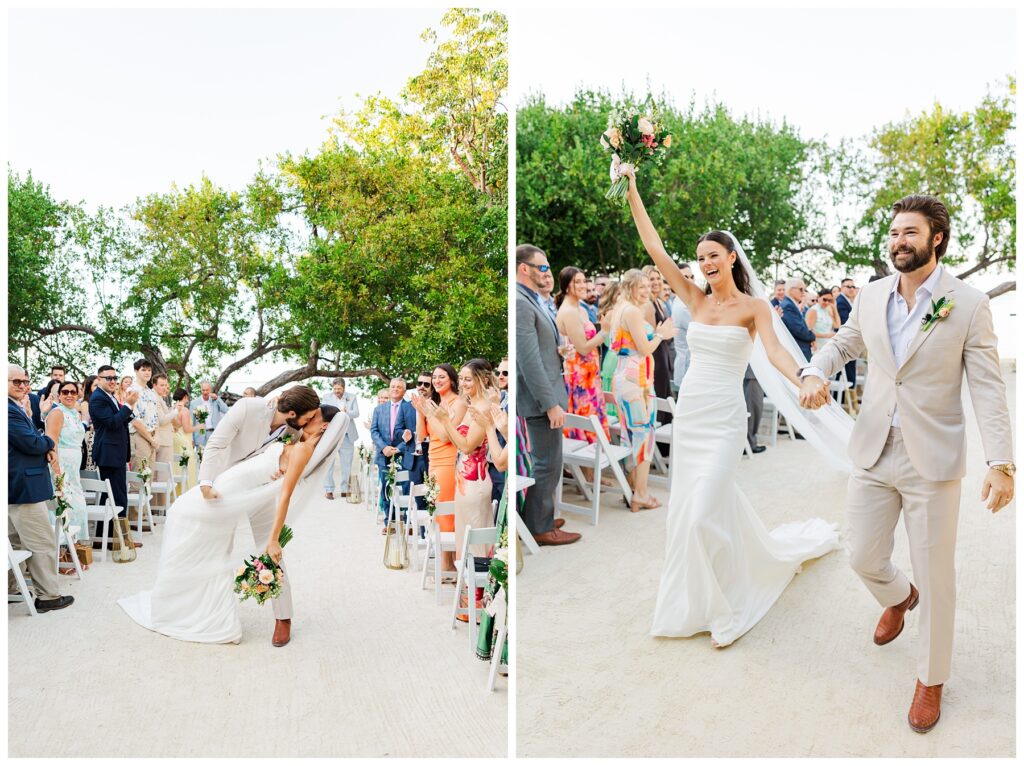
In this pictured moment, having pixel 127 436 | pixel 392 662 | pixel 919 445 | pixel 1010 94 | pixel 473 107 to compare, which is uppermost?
pixel 1010 94

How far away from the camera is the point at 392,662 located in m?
4.15

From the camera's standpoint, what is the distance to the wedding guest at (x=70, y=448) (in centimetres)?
554

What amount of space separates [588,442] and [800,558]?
1.83 m

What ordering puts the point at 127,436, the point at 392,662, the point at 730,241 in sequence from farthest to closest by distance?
the point at 127,436, the point at 392,662, the point at 730,241

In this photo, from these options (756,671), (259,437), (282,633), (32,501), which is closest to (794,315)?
(756,671)

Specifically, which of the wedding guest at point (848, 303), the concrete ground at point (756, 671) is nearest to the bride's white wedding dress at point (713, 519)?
the concrete ground at point (756, 671)

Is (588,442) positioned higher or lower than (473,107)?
lower

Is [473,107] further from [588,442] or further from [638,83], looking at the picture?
[638,83]

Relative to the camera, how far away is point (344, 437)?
8258 mm

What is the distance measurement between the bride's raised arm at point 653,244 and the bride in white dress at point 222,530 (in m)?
1.95

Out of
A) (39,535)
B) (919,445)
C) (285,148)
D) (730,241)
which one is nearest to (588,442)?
(730,241)

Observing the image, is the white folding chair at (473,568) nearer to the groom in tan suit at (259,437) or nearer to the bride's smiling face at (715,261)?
the groom in tan suit at (259,437)

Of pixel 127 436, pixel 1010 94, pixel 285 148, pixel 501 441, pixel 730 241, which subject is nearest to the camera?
pixel 730 241

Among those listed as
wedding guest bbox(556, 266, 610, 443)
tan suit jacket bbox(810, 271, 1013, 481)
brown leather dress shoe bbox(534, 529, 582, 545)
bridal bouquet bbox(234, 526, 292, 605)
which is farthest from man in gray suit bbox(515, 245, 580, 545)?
tan suit jacket bbox(810, 271, 1013, 481)
